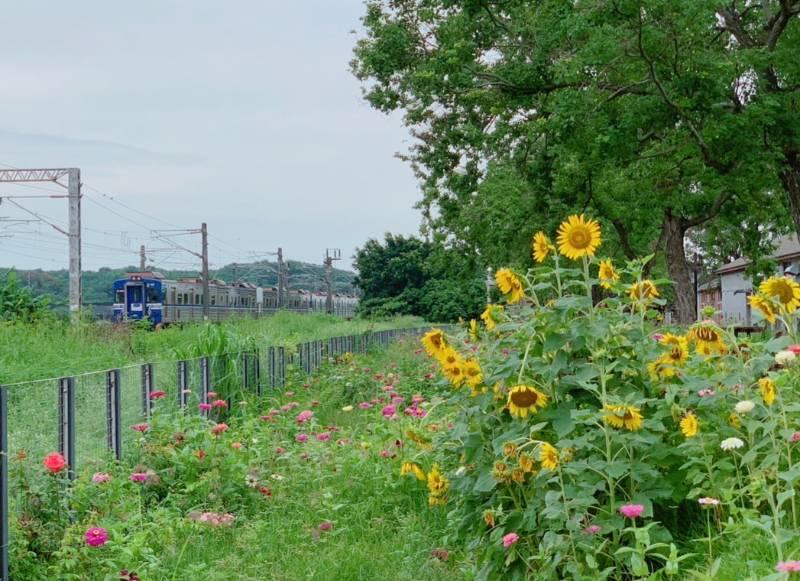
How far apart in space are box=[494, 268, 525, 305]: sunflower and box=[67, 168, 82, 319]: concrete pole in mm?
19073

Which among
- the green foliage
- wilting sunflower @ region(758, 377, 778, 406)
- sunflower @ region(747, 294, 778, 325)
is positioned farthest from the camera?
the green foliage

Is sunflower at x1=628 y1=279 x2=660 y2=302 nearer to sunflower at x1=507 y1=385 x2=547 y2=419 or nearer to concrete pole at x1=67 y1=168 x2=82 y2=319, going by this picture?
sunflower at x1=507 y1=385 x2=547 y2=419

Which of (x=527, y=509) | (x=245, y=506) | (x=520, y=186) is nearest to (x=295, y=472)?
(x=245, y=506)

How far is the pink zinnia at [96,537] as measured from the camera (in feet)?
13.2

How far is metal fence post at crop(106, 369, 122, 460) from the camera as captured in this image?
5723 mm

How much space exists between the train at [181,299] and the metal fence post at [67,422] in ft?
66.9

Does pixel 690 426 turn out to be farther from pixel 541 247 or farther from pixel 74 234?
pixel 74 234

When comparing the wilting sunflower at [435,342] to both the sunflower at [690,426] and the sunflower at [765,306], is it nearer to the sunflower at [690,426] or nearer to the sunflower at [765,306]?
the sunflower at [690,426]

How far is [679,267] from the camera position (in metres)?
21.5

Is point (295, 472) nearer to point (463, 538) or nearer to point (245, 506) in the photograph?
point (245, 506)

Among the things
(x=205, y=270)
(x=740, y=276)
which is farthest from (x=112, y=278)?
(x=740, y=276)

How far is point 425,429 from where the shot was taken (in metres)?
5.76

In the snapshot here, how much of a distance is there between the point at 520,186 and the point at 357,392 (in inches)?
433

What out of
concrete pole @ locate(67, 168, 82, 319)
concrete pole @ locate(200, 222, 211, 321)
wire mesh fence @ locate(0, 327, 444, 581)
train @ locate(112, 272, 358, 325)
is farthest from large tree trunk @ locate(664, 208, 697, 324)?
concrete pole @ locate(200, 222, 211, 321)
